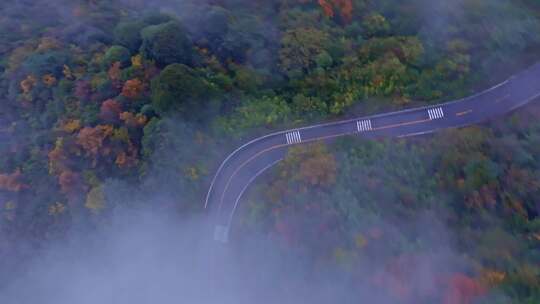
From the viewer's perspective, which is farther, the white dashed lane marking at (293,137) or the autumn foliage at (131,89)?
the white dashed lane marking at (293,137)

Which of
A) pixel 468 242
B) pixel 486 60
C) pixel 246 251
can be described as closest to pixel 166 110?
pixel 246 251

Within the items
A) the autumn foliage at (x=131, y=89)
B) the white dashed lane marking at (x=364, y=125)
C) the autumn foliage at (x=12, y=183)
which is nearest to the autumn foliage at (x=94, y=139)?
the autumn foliage at (x=131, y=89)

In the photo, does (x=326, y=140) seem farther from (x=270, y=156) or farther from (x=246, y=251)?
(x=246, y=251)

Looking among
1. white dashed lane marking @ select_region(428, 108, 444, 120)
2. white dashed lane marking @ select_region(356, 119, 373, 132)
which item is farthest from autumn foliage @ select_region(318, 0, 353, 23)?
white dashed lane marking @ select_region(428, 108, 444, 120)

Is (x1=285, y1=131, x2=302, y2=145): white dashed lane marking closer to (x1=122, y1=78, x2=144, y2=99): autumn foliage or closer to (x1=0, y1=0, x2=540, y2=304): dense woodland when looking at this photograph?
(x1=0, y1=0, x2=540, y2=304): dense woodland

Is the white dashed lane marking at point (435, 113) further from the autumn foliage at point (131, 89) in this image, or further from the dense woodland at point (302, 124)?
the autumn foliage at point (131, 89)

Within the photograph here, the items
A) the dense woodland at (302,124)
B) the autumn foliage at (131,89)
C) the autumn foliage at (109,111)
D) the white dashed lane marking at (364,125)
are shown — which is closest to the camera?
the dense woodland at (302,124)

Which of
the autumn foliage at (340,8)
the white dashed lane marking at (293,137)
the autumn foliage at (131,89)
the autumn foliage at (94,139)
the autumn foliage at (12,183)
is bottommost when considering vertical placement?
the autumn foliage at (12,183)
